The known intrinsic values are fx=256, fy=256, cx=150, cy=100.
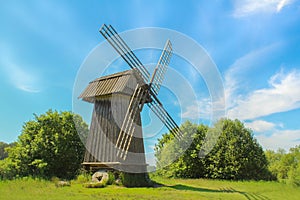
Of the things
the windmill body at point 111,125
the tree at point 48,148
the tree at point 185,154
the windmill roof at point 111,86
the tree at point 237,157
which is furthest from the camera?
the tree at point 185,154

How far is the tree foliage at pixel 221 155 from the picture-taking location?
996 inches

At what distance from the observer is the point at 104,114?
645 inches

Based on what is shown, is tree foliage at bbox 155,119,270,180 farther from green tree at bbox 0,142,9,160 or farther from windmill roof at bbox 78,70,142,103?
green tree at bbox 0,142,9,160

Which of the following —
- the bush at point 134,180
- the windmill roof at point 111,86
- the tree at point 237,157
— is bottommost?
the bush at point 134,180

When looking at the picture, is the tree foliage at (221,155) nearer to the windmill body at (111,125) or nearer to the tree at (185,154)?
the tree at (185,154)

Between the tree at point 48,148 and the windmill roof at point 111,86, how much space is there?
18.3 ft

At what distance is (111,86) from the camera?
16.3m

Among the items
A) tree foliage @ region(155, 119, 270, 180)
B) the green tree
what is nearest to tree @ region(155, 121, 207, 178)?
tree foliage @ region(155, 119, 270, 180)

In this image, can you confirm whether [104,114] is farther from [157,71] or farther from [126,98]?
[157,71]

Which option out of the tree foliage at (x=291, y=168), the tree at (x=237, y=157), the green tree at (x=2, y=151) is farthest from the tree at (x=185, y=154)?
the green tree at (x=2, y=151)

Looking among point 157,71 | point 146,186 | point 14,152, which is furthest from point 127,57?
point 14,152

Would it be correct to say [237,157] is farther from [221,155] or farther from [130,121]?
[130,121]

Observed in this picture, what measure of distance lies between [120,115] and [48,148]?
313 inches

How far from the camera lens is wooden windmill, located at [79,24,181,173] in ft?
50.2
